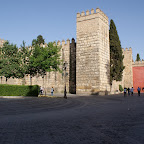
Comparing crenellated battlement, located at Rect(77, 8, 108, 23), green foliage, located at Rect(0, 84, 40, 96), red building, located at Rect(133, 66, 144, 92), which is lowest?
green foliage, located at Rect(0, 84, 40, 96)

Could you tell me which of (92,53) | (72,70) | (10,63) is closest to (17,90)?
(10,63)

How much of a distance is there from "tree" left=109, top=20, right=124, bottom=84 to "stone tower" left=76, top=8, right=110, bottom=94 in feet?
7.51

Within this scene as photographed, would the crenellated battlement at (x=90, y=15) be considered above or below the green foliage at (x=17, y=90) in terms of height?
above

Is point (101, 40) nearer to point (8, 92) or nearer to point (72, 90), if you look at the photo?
point (72, 90)

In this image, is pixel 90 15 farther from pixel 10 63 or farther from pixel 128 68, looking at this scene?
pixel 128 68

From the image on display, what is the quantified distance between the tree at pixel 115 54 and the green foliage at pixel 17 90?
40.6 feet

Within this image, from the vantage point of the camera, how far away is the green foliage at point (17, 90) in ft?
60.8

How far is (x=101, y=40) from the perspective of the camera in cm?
2300

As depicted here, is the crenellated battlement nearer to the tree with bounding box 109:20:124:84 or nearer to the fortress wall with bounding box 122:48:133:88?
the tree with bounding box 109:20:124:84

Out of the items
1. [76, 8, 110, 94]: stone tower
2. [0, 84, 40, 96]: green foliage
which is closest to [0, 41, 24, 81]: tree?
[0, 84, 40, 96]: green foliage

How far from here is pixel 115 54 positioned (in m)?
26.7

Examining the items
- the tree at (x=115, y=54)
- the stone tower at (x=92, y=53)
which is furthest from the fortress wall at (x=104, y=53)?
the tree at (x=115, y=54)

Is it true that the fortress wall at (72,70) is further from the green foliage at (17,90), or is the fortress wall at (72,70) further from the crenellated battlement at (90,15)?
the green foliage at (17,90)

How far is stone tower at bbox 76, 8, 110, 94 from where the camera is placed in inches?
871
